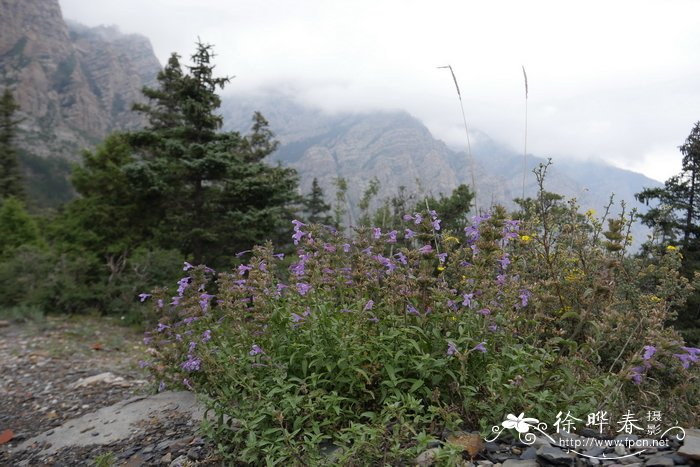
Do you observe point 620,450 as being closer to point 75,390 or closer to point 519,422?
point 519,422

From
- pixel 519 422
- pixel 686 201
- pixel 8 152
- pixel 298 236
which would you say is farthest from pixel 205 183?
pixel 8 152

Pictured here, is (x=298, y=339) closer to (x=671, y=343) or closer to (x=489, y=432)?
(x=489, y=432)

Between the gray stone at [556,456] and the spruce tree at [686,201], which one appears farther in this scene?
the spruce tree at [686,201]

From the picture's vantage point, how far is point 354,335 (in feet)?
8.50

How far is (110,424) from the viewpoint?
388 centimetres

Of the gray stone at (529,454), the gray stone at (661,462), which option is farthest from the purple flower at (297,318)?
the gray stone at (661,462)

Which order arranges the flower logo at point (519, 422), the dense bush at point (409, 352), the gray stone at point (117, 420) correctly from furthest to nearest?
the gray stone at point (117, 420), the dense bush at point (409, 352), the flower logo at point (519, 422)

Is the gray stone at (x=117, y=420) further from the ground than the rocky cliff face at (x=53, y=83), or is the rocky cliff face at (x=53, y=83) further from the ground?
the rocky cliff face at (x=53, y=83)

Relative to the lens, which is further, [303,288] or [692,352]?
[303,288]

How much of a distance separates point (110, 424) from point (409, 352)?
3.01m

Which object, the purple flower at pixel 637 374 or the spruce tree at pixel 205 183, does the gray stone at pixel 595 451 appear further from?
the spruce tree at pixel 205 183

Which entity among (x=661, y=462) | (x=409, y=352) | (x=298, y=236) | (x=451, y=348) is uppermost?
(x=298, y=236)

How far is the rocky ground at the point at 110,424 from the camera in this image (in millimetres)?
2117

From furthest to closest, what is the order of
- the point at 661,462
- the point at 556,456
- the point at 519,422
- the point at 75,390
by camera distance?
the point at 75,390, the point at 519,422, the point at 556,456, the point at 661,462
